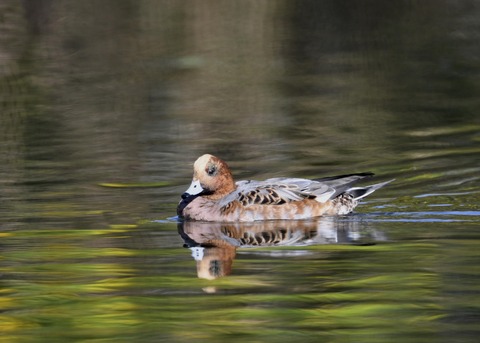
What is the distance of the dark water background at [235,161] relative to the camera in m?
7.32

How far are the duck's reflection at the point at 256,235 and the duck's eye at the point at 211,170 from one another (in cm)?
42

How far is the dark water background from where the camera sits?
7.32 metres

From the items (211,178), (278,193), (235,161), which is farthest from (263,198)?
(235,161)

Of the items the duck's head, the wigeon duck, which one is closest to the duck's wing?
the wigeon duck

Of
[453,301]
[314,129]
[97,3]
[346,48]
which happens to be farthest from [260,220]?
[97,3]

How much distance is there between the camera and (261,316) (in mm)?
7145

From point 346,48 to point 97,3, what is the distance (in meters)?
6.54

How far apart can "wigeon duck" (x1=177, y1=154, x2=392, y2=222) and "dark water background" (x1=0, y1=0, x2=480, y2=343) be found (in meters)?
0.18

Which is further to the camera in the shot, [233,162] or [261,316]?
[233,162]

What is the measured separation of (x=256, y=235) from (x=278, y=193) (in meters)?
0.61

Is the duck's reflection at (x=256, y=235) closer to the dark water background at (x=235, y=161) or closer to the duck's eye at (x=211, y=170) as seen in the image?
the dark water background at (x=235, y=161)

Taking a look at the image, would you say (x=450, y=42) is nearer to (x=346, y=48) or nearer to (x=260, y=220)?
(x=346, y=48)

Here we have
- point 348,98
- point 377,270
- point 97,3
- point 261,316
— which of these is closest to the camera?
point 261,316

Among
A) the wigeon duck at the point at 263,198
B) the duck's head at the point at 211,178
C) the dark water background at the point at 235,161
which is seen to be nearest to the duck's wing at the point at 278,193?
the wigeon duck at the point at 263,198
